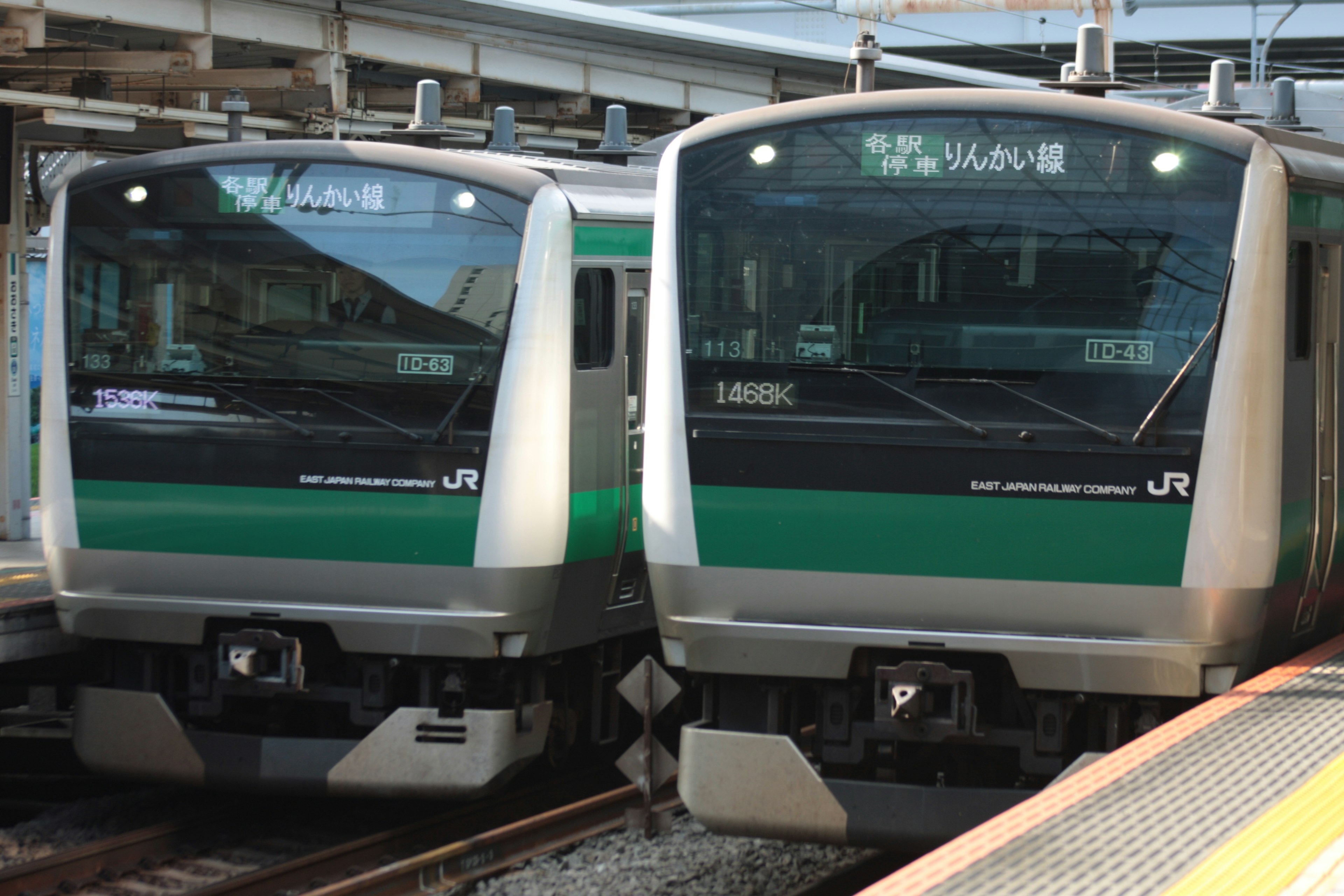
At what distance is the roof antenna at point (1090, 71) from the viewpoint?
685 cm

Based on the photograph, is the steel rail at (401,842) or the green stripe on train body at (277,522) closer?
the steel rail at (401,842)

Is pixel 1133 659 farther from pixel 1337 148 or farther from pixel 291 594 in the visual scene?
pixel 291 594

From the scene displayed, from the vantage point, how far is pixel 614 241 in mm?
7504

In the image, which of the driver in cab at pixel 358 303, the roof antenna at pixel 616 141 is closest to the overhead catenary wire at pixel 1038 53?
the roof antenna at pixel 616 141

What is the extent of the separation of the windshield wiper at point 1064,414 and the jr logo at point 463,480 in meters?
2.20

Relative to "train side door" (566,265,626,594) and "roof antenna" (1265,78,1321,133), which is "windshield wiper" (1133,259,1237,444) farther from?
"roof antenna" (1265,78,1321,133)

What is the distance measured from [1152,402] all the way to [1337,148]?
1903 millimetres

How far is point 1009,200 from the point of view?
5.91 meters

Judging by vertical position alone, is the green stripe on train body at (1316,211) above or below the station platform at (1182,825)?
above

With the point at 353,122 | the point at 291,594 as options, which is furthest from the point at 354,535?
the point at 353,122

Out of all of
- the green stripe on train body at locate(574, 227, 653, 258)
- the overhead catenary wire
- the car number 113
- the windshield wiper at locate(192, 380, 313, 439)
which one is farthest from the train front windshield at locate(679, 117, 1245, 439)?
the overhead catenary wire

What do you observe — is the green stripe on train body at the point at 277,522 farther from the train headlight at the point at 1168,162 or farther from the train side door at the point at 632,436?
the train headlight at the point at 1168,162

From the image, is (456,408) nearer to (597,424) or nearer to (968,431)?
(597,424)

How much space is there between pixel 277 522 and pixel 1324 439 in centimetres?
439
